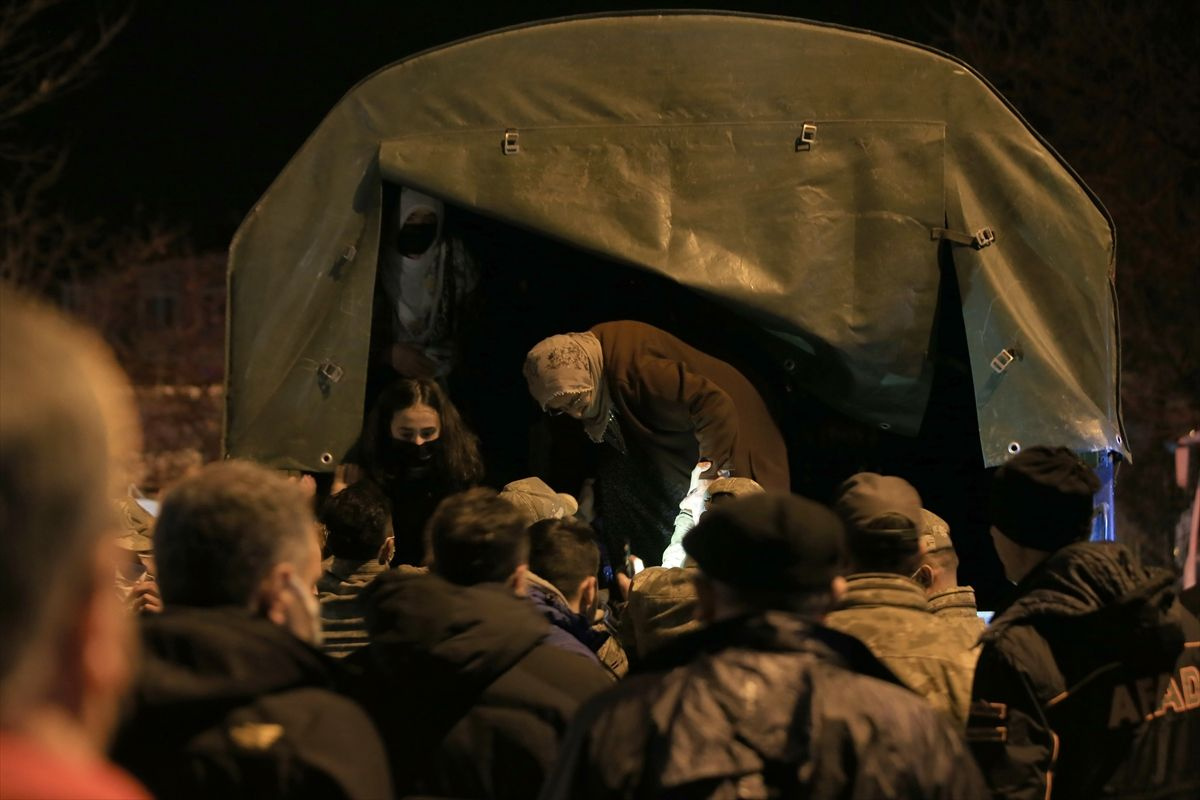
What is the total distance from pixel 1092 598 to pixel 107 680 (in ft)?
9.75

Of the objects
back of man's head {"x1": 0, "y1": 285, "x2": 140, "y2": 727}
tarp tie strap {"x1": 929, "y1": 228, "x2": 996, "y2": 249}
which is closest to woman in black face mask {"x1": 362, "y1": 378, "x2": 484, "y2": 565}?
tarp tie strap {"x1": 929, "y1": 228, "x2": 996, "y2": 249}

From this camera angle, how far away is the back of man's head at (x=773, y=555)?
2.92 meters

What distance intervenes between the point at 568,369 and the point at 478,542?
13.0 ft

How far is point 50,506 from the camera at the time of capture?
1.29 meters

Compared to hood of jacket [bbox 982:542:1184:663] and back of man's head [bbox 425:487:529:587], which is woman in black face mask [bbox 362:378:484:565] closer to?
back of man's head [bbox 425:487:529:587]

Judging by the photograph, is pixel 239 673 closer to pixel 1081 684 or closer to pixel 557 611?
pixel 557 611

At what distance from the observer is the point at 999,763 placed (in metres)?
3.66

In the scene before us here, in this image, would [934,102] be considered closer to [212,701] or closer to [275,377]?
[275,377]

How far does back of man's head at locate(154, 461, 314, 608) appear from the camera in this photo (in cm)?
291

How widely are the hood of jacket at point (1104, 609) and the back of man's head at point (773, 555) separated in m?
1.03

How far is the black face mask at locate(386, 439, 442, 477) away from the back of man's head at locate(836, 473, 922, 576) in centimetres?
387

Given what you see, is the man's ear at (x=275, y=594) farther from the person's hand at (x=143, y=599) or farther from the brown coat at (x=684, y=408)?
the brown coat at (x=684, y=408)

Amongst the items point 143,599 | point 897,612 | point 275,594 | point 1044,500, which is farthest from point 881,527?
point 143,599

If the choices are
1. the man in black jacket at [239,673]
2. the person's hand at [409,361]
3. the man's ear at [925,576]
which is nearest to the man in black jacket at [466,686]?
the man in black jacket at [239,673]
